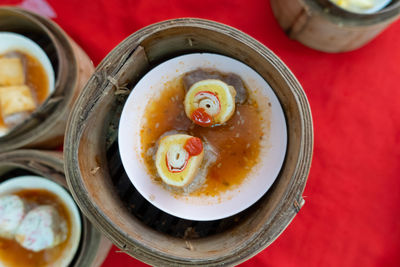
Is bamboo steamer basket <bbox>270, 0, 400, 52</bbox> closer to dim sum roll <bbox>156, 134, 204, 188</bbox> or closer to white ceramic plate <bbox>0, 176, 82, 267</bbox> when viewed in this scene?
dim sum roll <bbox>156, 134, 204, 188</bbox>

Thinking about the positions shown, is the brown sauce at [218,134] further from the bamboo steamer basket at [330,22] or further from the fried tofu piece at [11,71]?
the fried tofu piece at [11,71]

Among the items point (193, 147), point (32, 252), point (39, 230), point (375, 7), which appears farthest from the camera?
point (32, 252)

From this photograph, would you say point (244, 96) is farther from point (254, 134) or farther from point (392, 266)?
point (392, 266)

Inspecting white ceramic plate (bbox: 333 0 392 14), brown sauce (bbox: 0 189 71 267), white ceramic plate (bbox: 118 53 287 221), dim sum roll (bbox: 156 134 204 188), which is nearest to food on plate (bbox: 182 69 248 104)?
white ceramic plate (bbox: 118 53 287 221)

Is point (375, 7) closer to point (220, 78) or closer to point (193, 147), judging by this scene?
point (220, 78)

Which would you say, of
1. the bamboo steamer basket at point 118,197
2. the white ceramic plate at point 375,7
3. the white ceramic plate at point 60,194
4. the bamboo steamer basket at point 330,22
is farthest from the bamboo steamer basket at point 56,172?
the white ceramic plate at point 375,7

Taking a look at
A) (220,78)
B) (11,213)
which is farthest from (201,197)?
(11,213)
